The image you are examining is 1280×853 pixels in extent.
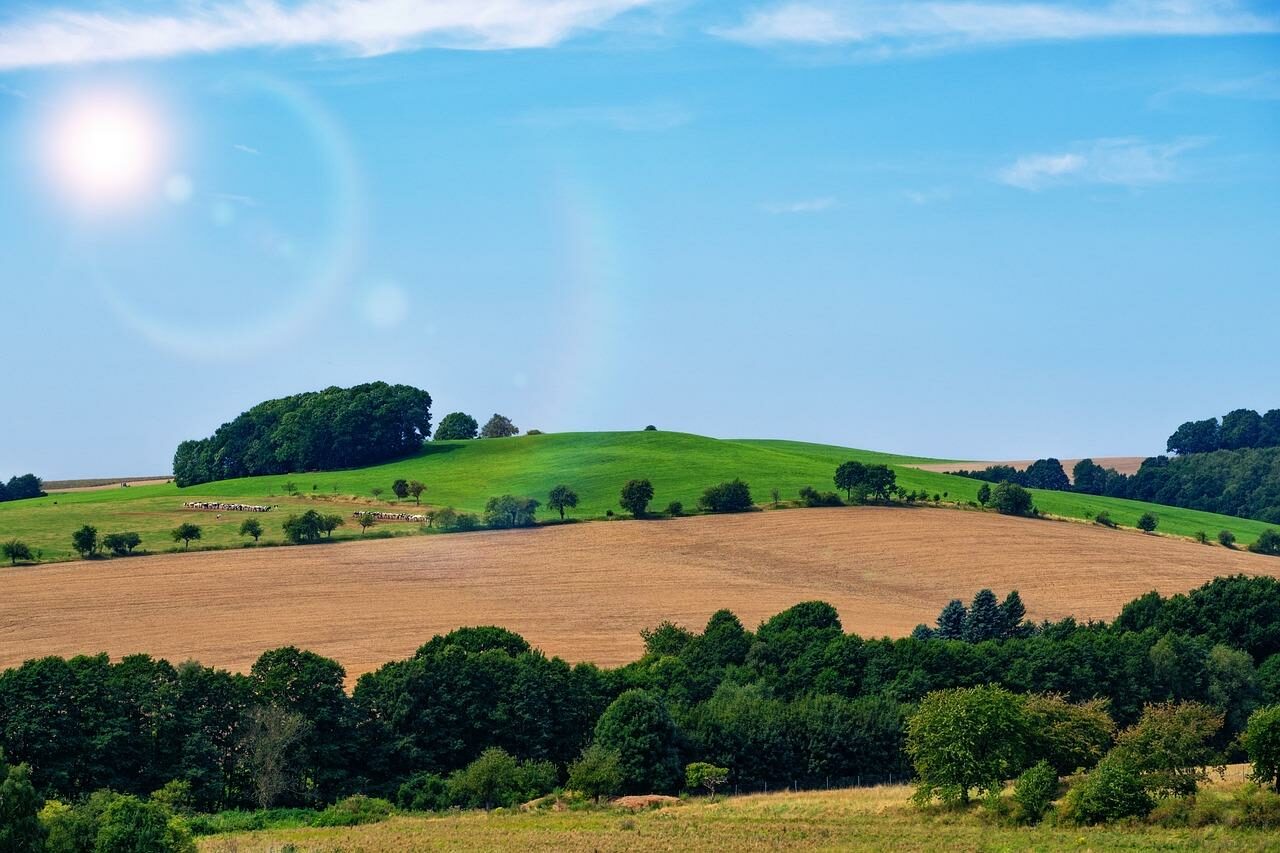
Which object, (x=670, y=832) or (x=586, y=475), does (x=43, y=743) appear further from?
(x=586, y=475)

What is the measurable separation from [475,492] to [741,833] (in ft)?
377

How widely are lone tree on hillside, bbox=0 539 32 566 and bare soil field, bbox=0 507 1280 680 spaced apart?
4.67 m

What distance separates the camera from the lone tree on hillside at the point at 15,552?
13400 centimetres

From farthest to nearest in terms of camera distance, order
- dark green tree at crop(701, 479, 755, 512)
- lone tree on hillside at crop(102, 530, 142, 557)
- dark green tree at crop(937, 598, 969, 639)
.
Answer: dark green tree at crop(701, 479, 755, 512) → lone tree on hillside at crop(102, 530, 142, 557) → dark green tree at crop(937, 598, 969, 639)

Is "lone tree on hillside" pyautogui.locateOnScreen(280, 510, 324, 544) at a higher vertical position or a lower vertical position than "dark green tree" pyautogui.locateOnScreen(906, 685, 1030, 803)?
higher

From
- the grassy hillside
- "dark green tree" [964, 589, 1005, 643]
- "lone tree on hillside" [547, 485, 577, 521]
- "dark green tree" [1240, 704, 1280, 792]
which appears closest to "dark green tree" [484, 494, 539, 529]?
"lone tree on hillside" [547, 485, 577, 521]

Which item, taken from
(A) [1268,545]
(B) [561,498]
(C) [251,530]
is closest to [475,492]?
(B) [561,498]

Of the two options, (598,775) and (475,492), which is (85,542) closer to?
(475,492)

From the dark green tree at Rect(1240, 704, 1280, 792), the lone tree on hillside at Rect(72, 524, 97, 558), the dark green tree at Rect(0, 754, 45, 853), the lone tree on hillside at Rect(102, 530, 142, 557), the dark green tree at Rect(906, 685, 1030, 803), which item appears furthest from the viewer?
the lone tree on hillside at Rect(102, 530, 142, 557)

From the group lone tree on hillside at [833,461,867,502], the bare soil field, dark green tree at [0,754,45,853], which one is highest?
lone tree on hillside at [833,461,867,502]

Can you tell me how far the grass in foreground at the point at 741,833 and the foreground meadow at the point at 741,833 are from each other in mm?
45

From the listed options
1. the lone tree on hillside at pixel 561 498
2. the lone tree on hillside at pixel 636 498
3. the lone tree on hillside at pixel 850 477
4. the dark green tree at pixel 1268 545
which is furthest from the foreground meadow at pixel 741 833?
the lone tree on hillside at pixel 850 477

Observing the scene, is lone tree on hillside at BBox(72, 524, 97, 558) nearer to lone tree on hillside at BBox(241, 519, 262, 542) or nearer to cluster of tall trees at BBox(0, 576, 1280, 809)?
lone tree on hillside at BBox(241, 519, 262, 542)

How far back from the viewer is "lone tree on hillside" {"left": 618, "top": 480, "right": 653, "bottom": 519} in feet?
531
